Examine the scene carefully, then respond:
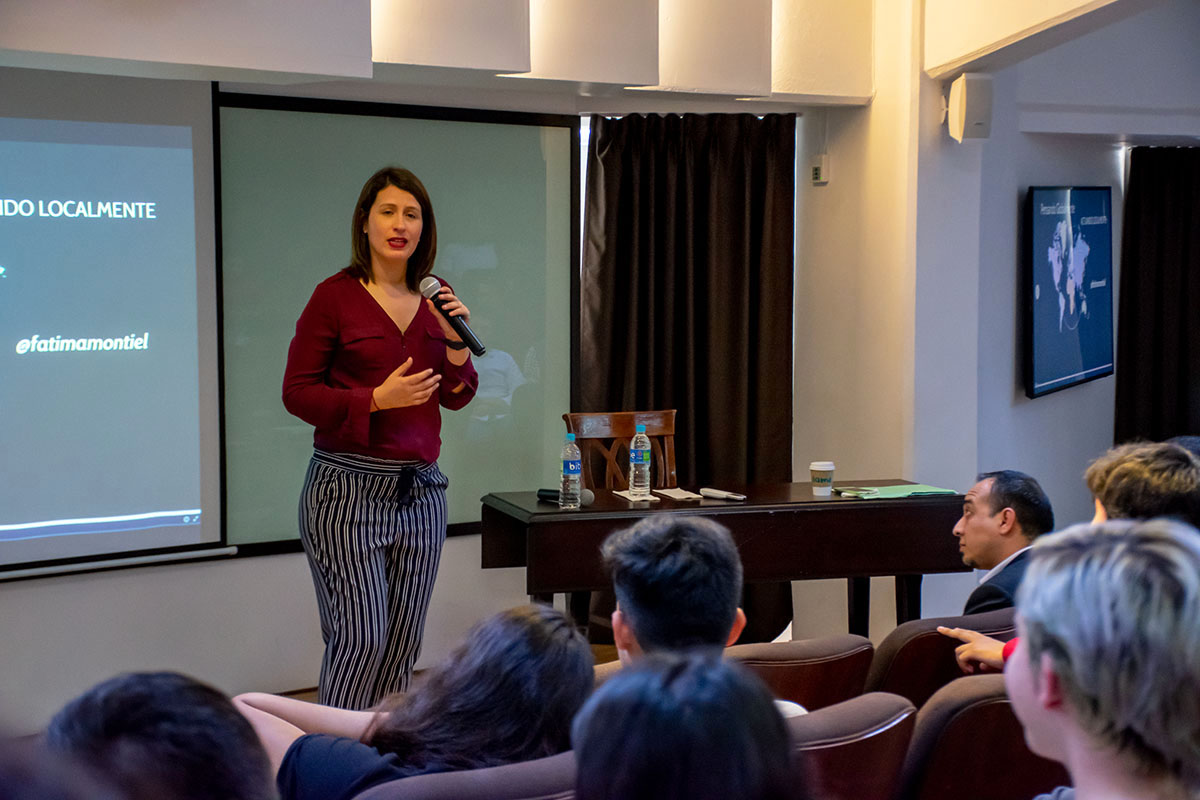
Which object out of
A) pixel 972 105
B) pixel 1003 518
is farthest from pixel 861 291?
pixel 1003 518

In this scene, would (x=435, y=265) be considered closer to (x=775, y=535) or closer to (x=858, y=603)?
(x=775, y=535)

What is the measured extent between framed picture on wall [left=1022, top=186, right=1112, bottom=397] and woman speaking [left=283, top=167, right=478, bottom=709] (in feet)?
10.5

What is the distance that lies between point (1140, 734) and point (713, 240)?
388 centimetres

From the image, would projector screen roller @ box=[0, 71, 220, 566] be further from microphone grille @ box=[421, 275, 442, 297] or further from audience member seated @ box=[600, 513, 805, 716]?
audience member seated @ box=[600, 513, 805, 716]

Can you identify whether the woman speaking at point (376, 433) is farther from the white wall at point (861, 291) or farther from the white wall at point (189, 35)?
the white wall at point (861, 291)

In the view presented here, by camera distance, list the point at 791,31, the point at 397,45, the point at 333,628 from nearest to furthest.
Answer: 1. the point at 333,628
2. the point at 397,45
3. the point at 791,31

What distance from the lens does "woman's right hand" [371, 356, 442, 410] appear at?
301cm

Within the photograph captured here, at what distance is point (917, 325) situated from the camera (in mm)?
4379

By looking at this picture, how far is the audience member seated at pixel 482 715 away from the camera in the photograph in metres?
1.39

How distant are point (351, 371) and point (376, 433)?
0.63ft

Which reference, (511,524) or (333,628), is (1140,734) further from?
(511,524)

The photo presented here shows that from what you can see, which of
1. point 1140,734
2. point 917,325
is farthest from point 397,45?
point 1140,734

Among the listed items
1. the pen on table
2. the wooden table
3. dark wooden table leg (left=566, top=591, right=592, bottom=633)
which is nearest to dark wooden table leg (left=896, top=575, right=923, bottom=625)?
the wooden table

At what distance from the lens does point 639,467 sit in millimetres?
3920
